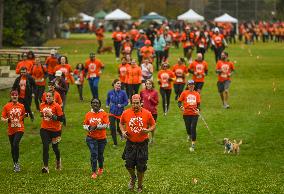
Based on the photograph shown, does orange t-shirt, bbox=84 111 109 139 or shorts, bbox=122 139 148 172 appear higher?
orange t-shirt, bbox=84 111 109 139

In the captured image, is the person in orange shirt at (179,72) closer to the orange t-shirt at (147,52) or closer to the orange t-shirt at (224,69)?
the orange t-shirt at (224,69)

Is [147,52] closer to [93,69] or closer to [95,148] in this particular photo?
[93,69]

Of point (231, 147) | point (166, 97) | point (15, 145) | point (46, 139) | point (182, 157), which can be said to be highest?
point (46, 139)

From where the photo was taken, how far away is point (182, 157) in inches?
821

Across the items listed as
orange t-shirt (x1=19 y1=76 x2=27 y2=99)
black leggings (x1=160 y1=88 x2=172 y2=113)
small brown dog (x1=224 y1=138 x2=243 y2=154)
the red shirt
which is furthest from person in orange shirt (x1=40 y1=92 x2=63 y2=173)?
black leggings (x1=160 y1=88 x2=172 y2=113)

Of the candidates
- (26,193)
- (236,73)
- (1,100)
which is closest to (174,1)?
(236,73)

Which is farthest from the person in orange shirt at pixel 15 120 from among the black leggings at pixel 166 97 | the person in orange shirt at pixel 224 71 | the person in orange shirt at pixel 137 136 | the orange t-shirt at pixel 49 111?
the person in orange shirt at pixel 224 71

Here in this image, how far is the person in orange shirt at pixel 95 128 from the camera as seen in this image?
17484 mm

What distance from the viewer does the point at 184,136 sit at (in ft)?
79.0

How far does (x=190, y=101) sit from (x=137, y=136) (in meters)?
5.53

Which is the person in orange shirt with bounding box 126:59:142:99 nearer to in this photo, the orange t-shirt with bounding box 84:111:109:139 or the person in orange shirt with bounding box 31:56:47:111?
the person in orange shirt with bounding box 31:56:47:111

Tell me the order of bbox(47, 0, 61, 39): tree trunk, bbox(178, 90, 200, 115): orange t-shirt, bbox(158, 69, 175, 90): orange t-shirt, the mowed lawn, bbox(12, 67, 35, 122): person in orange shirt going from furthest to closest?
bbox(47, 0, 61, 39): tree trunk < bbox(158, 69, 175, 90): orange t-shirt < bbox(12, 67, 35, 122): person in orange shirt < bbox(178, 90, 200, 115): orange t-shirt < the mowed lawn

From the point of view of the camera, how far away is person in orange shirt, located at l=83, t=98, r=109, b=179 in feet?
57.4

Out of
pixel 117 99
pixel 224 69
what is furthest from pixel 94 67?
pixel 117 99
